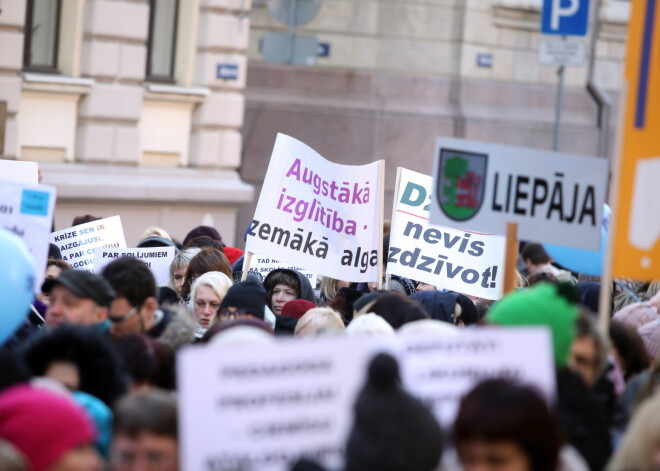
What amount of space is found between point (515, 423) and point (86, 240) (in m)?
6.43

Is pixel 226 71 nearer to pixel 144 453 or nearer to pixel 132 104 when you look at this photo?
pixel 132 104

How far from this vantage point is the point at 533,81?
20766 mm

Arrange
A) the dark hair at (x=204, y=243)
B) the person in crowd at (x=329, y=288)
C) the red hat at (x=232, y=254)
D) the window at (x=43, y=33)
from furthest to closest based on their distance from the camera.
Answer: the window at (x=43, y=33) < the red hat at (x=232, y=254) < the dark hair at (x=204, y=243) < the person in crowd at (x=329, y=288)

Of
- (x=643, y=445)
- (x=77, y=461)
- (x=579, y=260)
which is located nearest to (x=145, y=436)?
(x=77, y=461)

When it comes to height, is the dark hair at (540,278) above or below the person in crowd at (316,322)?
above

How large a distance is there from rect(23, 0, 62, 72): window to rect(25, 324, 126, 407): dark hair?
11.1 metres

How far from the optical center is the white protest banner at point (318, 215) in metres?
8.68

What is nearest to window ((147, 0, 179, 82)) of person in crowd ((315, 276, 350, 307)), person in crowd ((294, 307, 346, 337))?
person in crowd ((315, 276, 350, 307))

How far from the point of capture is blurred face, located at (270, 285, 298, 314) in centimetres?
848

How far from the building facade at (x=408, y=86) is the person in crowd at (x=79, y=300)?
1272 centimetres

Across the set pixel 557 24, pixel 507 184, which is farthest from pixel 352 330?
pixel 557 24

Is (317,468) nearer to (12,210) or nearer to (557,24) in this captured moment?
(12,210)

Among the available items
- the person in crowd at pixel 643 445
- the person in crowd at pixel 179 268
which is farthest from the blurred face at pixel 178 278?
the person in crowd at pixel 643 445

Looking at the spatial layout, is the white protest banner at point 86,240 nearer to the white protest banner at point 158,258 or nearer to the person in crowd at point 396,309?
the white protest banner at point 158,258
